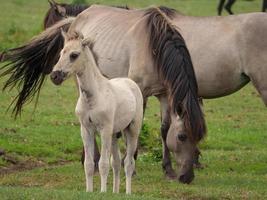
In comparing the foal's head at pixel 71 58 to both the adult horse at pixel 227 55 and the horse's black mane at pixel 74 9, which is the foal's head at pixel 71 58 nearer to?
the adult horse at pixel 227 55

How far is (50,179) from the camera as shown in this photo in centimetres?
1095

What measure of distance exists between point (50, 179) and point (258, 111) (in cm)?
837

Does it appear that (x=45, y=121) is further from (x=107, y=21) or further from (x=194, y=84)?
(x=194, y=84)

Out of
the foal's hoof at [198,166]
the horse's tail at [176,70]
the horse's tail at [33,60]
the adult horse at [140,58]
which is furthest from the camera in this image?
the foal's hoof at [198,166]

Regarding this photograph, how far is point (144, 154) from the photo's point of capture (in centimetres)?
1342

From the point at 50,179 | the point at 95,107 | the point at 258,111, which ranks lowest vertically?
the point at 258,111

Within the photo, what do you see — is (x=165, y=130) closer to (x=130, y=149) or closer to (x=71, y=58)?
(x=130, y=149)

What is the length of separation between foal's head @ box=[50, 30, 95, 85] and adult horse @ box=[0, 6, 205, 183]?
1984 mm

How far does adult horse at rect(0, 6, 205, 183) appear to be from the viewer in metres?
10.6

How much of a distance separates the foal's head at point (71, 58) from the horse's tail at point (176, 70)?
76.5 inches

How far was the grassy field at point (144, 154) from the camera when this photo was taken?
9.99 metres

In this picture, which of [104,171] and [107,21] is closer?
[104,171]

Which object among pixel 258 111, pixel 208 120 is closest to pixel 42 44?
pixel 208 120

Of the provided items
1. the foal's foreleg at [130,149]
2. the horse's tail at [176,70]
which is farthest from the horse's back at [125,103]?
the horse's tail at [176,70]
